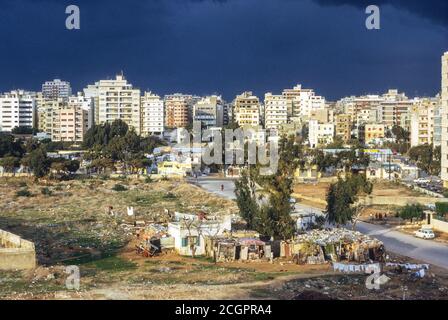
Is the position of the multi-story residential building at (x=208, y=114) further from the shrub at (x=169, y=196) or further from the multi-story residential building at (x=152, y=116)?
the shrub at (x=169, y=196)

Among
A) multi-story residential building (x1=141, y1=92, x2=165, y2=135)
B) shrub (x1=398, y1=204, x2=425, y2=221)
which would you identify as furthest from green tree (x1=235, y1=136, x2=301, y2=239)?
multi-story residential building (x1=141, y1=92, x2=165, y2=135)

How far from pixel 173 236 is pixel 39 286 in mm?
6143

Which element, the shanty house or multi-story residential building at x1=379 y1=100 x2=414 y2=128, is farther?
multi-story residential building at x1=379 y1=100 x2=414 y2=128

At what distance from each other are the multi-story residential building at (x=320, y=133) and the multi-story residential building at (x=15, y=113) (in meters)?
36.9

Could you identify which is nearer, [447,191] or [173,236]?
[173,236]

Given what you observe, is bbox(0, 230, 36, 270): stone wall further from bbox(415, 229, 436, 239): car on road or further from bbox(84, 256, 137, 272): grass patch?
bbox(415, 229, 436, 239): car on road

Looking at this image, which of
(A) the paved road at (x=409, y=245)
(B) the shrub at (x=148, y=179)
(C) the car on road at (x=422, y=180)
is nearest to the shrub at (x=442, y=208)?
(A) the paved road at (x=409, y=245)

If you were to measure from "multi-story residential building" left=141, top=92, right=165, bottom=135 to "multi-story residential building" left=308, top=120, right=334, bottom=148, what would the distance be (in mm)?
20672

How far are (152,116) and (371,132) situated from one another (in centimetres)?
2747

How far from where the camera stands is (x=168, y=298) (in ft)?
49.1

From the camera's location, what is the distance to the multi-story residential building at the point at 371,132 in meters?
87.3

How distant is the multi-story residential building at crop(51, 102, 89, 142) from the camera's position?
3228 inches
